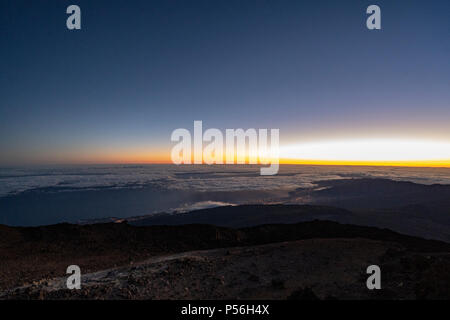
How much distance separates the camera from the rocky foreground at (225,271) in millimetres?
5621

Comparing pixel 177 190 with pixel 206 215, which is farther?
pixel 177 190

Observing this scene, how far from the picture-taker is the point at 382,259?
731cm

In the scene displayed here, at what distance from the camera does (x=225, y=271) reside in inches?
281

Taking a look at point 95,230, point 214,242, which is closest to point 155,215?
point 95,230

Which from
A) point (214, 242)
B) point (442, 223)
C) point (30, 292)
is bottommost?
point (442, 223)

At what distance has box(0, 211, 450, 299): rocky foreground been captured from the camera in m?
5.62

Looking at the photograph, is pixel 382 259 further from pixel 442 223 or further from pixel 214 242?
pixel 442 223

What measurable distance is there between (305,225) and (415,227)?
1630cm

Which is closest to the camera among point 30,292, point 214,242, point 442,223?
point 30,292
